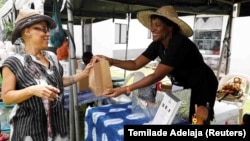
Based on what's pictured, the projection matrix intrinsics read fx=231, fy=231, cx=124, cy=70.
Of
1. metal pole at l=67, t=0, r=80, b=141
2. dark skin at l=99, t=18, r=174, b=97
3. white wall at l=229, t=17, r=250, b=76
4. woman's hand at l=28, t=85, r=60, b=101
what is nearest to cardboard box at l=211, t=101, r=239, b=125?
dark skin at l=99, t=18, r=174, b=97

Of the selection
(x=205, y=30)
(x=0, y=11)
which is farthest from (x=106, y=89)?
(x=205, y=30)

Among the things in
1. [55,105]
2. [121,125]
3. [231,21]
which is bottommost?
[121,125]

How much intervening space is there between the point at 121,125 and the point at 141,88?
322 millimetres

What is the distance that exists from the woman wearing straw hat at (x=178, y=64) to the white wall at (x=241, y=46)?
7.23m

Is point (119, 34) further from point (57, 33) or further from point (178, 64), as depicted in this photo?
point (178, 64)

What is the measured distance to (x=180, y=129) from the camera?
1.27 metres

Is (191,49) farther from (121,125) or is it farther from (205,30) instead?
(205,30)

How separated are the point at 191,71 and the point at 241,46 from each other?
7.64 metres

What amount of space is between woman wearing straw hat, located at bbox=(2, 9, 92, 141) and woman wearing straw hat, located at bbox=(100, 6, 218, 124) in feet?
1.38

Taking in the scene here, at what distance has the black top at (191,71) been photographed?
1670 mm

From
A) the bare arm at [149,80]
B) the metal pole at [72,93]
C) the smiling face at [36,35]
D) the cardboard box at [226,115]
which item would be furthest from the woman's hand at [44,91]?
the cardboard box at [226,115]

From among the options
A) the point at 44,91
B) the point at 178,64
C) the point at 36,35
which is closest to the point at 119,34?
the point at 178,64

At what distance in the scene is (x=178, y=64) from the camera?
1699 millimetres

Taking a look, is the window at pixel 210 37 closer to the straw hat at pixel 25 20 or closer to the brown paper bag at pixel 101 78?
the brown paper bag at pixel 101 78
